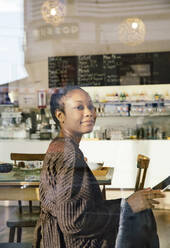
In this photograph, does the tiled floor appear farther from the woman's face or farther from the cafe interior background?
the woman's face

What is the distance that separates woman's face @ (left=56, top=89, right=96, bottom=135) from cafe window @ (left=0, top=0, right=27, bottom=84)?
802 mm

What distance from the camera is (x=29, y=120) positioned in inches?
123

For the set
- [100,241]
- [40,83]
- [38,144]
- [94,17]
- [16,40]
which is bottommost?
[100,241]

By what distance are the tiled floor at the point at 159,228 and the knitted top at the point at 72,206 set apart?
0.52 metres

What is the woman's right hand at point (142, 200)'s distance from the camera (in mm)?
1960

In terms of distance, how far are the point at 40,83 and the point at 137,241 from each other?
4.77 ft

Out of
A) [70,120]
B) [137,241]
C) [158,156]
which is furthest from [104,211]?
[158,156]

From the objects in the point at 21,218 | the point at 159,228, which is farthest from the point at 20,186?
the point at 159,228

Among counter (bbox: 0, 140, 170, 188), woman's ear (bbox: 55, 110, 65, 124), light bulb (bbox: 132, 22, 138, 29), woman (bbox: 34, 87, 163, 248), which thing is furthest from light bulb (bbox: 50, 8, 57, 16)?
woman's ear (bbox: 55, 110, 65, 124)

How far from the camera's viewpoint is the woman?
5.93ft

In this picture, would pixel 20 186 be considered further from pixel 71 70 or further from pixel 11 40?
pixel 71 70

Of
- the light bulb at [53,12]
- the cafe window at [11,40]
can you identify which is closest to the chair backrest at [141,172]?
the cafe window at [11,40]

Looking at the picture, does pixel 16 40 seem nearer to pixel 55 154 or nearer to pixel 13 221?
pixel 55 154

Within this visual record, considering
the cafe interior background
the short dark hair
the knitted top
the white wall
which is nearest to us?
the knitted top
